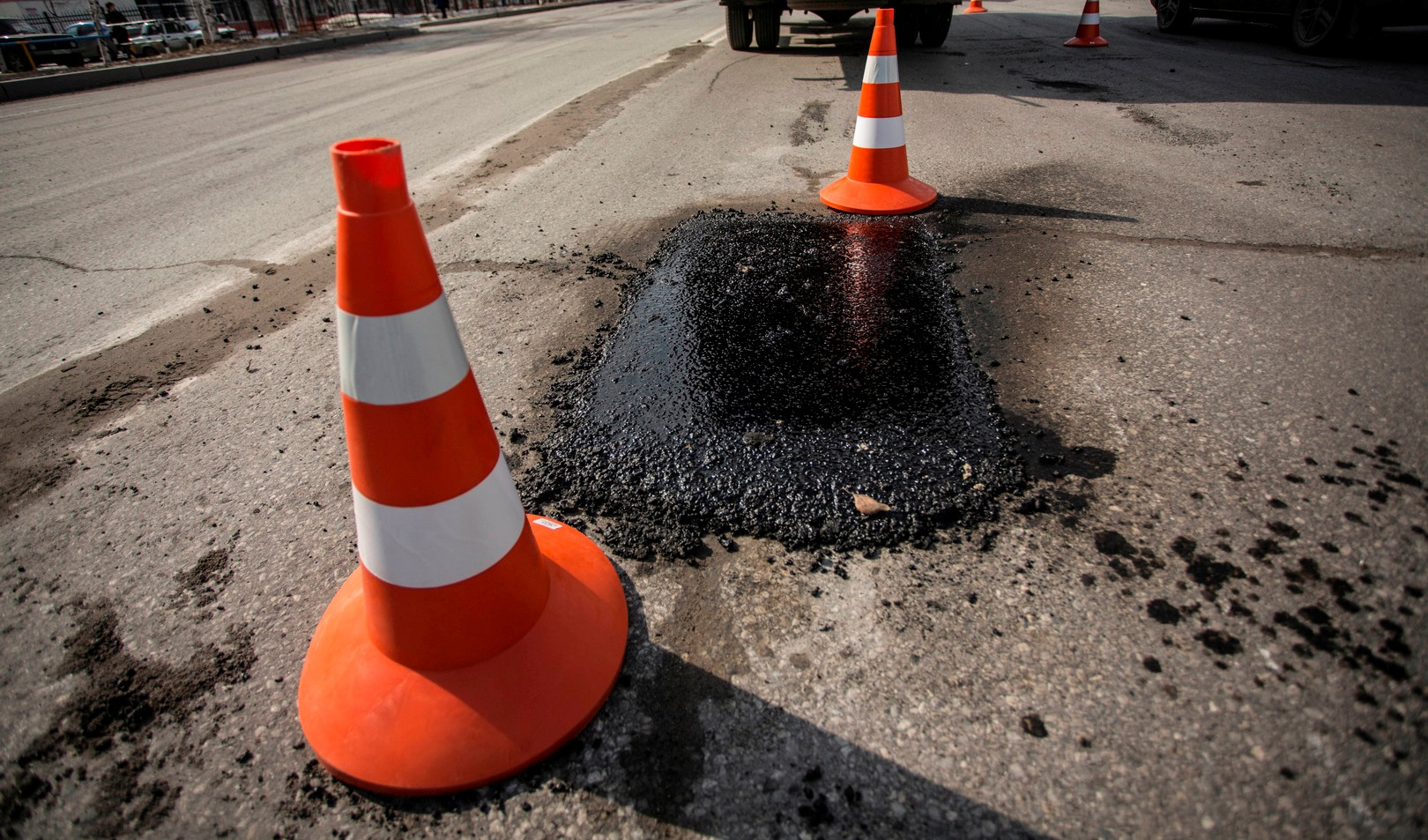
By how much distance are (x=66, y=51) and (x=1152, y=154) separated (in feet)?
76.9

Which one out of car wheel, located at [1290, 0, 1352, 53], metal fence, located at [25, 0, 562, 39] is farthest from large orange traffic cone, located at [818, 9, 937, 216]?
metal fence, located at [25, 0, 562, 39]

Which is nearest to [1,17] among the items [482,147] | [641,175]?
[482,147]

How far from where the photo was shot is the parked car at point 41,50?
51.7ft

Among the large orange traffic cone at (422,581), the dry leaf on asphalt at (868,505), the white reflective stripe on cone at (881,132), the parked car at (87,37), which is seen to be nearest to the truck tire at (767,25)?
the white reflective stripe on cone at (881,132)

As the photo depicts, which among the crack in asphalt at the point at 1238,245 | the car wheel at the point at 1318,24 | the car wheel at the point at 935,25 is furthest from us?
the car wheel at the point at 935,25

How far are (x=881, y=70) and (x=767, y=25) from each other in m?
8.02

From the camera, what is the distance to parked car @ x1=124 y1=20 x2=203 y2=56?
750 inches

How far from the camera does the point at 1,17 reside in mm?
19406

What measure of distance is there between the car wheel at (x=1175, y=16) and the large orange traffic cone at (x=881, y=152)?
10.6 meters

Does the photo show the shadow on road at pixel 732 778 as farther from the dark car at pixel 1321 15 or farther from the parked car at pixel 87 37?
the parked car at pixel 87 37

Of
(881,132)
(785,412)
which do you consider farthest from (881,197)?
(785,412)

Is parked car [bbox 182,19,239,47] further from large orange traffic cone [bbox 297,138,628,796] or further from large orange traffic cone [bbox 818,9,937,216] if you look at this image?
large orange traffic cone [bbox 297,138,628,796]

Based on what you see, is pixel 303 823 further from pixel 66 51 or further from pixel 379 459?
pixel 66 51

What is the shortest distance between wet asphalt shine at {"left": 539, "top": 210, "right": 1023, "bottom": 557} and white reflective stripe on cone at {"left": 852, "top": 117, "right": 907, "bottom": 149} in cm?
97
